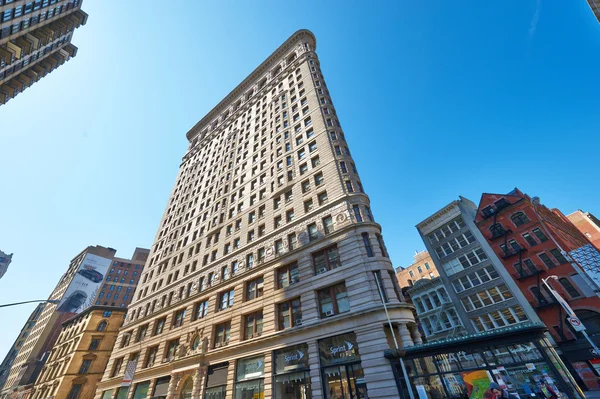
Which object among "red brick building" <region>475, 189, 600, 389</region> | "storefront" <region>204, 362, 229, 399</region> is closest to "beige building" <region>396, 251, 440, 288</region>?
"red brick building" <region>475, 189, 600, 389</region>

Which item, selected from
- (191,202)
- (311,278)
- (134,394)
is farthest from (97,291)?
(311,278)

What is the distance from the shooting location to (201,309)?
106 ft

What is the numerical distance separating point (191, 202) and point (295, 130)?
25.9 metres

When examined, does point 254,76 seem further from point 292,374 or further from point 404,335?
point 404,335

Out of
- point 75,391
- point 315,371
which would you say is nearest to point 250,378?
point 315,371

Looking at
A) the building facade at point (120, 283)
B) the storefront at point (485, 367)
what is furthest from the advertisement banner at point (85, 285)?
the storefront at point (485, 367)

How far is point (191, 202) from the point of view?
171ft

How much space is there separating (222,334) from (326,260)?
13.6m

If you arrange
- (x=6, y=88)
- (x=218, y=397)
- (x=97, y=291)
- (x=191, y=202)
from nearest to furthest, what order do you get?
(x=218, y=397), (x=6, y=88), (x=191, y=202), (x=97, y=291)

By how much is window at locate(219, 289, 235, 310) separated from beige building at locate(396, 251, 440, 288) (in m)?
50.1

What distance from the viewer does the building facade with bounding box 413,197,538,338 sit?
36.9m

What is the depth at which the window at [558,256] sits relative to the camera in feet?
113

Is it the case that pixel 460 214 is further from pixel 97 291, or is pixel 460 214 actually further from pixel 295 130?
pixel 97 291

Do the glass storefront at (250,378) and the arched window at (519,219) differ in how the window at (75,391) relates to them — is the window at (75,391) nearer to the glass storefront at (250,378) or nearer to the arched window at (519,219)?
the glass storefront at (250,378)
